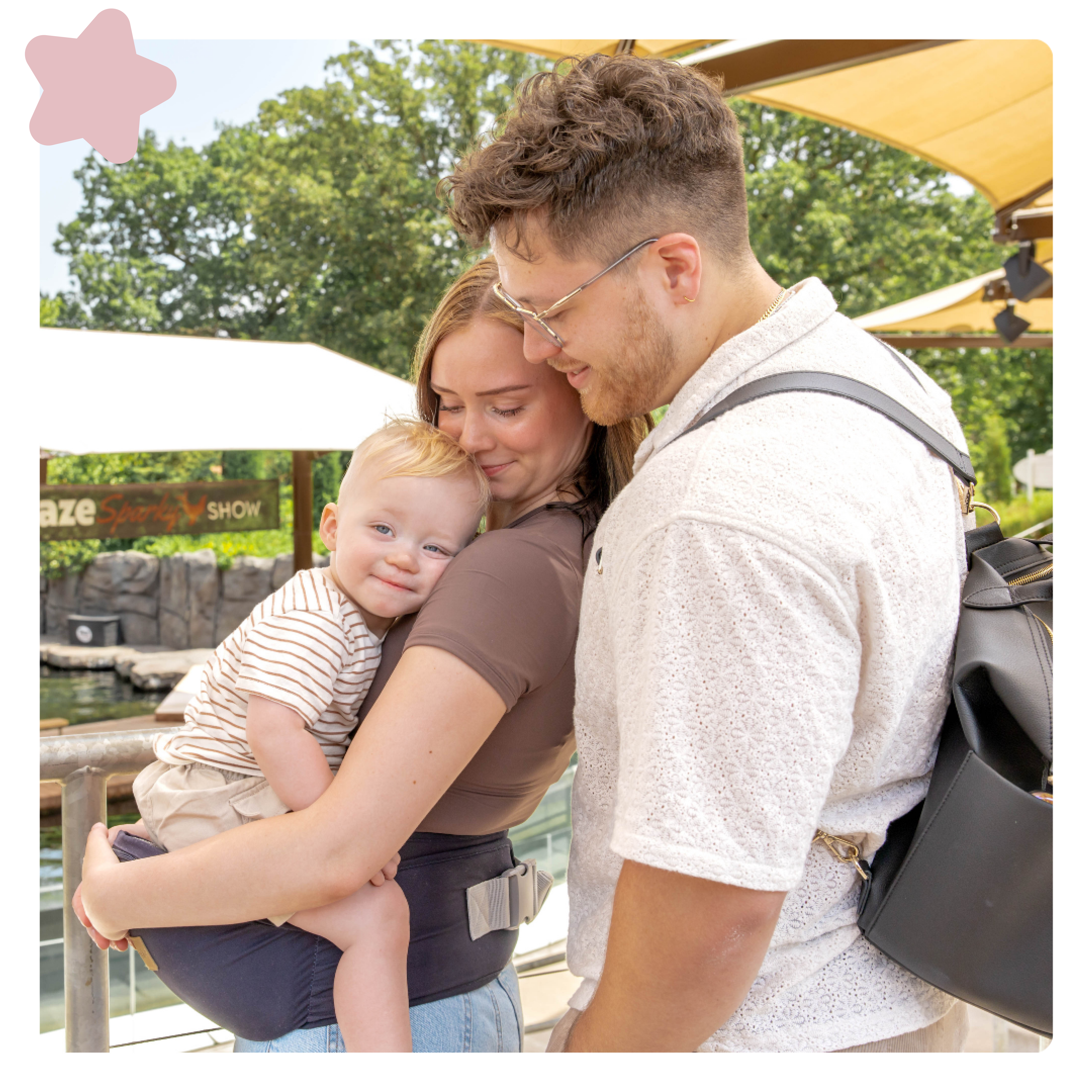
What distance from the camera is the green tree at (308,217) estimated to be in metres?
17.0

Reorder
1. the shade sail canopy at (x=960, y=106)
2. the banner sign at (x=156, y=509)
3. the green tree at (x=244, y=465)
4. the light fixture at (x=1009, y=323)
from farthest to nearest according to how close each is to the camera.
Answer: the green tree at (x=244, y=465)
the light fixture at (x=1009, y=323)
the banner sign at (x=156, y=509)
the shade sail canopy at (x=960, y=106)

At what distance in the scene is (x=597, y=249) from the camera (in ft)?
3.18

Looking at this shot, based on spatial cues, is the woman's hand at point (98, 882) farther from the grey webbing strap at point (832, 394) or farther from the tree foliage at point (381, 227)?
the tree foliage at point (381, 227)

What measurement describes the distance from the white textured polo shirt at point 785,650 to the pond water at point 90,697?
30.8ft

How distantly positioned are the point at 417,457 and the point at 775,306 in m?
0.52

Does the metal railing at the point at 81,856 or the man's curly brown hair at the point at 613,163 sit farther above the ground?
the man's curly brown hair at the point at 613,163

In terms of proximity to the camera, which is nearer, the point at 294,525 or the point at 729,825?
the point at 729,825

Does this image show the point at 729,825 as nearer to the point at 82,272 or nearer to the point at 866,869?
the point at 866,869

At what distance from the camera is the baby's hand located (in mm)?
1102

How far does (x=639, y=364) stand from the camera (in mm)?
990

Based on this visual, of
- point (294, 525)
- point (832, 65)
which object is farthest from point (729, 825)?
point (294, 525)

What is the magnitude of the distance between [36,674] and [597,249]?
74 centimetres

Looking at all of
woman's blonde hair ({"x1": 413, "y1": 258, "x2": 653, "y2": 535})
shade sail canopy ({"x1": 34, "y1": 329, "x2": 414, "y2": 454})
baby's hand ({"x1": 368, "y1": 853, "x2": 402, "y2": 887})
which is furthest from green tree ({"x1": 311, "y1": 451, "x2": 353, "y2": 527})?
baby's hand ({"x1": 368, "y1": 853, "x2": 402, "y2": 887})

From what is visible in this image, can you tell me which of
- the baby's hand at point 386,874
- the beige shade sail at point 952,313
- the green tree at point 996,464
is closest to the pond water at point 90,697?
the beige shade sail at point 952,313
